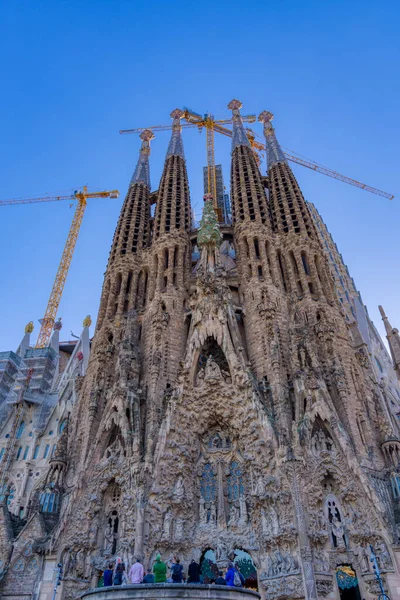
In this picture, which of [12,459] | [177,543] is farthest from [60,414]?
[177,543]

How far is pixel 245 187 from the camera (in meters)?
30.2

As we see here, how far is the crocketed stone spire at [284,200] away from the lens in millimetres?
27109

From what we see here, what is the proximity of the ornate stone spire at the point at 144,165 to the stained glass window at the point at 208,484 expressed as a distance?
72.6 feet

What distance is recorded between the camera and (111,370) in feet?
71.1

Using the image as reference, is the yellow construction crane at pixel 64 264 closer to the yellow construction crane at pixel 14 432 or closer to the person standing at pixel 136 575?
the yellow construction crane at pixel 14 432

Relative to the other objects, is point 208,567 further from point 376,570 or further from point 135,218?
point 135,218

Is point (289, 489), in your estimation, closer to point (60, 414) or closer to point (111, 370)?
point (111, 370)

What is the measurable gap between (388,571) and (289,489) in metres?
3.88

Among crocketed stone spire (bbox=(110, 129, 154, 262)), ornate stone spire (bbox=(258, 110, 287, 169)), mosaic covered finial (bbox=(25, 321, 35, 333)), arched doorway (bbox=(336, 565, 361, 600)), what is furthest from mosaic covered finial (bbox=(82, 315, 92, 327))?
arched doorway (bbox=(336, 565, 361, 600))

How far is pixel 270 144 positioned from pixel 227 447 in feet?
80.7

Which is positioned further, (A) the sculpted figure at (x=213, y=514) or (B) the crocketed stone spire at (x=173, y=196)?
(B) the crocketed stone spire at (x=173, y=196)

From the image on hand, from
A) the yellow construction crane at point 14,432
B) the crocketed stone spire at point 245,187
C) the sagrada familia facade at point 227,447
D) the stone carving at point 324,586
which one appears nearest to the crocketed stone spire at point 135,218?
the sagrada familia facade at point 227,447

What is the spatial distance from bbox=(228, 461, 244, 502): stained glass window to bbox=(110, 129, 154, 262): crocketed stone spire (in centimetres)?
1464

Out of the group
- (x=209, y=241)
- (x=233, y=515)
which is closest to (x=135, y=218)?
(x=209, y=241)
